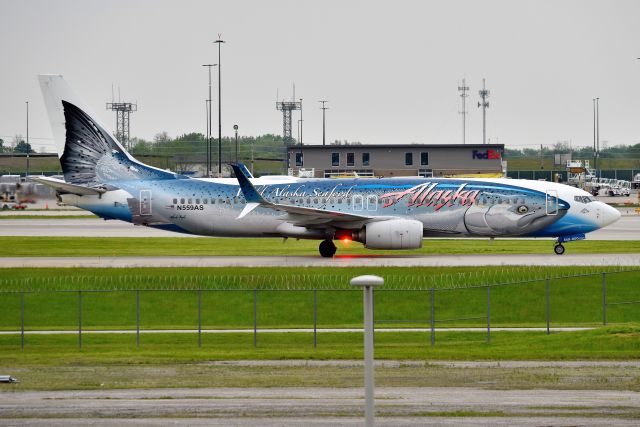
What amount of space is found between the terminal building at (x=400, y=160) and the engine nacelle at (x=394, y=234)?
73745mm

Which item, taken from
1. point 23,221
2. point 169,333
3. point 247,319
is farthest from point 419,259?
point 23,221

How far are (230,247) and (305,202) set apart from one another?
8.14 m

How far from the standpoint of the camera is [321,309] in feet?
142

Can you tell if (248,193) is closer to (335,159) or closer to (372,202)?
(372,202)

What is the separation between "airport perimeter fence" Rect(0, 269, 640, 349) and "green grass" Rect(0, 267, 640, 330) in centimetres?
4

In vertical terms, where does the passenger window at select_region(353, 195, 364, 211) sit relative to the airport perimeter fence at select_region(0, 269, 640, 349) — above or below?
above

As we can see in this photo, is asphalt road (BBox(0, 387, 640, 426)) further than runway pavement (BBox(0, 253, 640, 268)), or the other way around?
runway pavement (BBox(0, 253, 640, 268))

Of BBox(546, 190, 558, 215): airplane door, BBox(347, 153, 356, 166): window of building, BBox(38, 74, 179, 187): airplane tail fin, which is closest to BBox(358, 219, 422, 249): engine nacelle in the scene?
BBox(546, 190, 558, 215): airplane door

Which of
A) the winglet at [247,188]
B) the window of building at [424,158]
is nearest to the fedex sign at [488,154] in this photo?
the window of building at [424,158]

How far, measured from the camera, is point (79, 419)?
78.3 ft

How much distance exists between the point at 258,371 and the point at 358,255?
90.9ft

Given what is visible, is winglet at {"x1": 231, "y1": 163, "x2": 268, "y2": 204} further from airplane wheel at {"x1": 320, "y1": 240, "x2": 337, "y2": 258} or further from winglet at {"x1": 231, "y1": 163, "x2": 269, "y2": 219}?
airplane wheel at {"x1": 320, "y1": 240, "x2": 337, "y2": 258}

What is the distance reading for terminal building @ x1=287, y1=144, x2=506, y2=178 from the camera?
130875mm

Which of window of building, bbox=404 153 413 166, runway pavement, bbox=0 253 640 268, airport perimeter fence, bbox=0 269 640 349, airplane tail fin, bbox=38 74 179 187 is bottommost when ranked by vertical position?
airport perimeter fence, bbox=0 269 640 349
